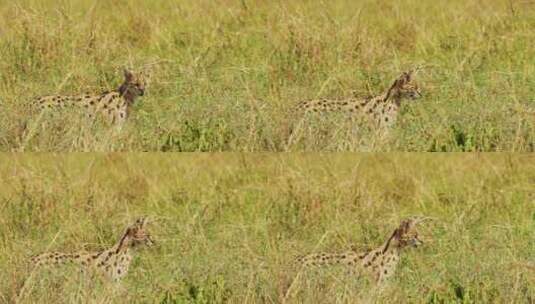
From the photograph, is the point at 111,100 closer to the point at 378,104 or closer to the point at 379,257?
the point at 378,104

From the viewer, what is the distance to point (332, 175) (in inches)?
265

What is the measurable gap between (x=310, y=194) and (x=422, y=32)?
32.2 inches

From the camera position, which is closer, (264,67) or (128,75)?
Answer: (264,67)

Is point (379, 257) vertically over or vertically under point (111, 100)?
under

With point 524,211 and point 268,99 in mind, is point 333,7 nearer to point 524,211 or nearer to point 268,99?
point 268,99

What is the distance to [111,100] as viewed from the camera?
22.6 ft

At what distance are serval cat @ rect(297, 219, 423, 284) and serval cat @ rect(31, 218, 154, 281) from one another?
591mm

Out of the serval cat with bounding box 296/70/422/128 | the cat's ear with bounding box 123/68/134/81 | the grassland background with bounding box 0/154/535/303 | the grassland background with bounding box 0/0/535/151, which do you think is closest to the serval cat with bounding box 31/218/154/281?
the grassland background with bounding box 0/154/535/303

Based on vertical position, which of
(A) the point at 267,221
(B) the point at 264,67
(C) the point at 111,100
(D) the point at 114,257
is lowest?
(D) the point at 114,257

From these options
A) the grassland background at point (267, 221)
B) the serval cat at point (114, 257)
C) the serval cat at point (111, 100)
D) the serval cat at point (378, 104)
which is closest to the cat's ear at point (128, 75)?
the serval cat at point (111, 100)

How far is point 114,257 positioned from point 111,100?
0.59 metres

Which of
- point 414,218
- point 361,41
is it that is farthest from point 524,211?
point 361,41

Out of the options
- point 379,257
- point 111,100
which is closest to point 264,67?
point 111,100

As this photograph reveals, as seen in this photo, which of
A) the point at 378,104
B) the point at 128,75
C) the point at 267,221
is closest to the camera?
A: the point at 267,221
